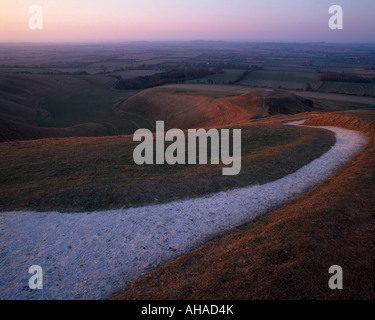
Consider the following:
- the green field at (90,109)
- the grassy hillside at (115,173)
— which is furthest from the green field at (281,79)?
the grassy hillside at (115,173)

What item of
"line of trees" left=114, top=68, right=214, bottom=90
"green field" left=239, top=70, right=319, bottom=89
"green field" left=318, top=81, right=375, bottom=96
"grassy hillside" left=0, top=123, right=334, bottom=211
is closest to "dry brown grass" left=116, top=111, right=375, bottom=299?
"grassy hillside" left=0, top=123, right=334, bottom=211

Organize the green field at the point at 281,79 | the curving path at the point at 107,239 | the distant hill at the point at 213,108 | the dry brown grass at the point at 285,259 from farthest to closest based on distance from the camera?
the green field at the point at 281,79
the distant hill at the point at 213,108
the curving path at the point at 107,239
the dry brown grass at the point at 285,259

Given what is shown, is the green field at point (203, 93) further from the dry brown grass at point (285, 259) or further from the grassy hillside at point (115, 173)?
the dry brown grass at point (285, 259)

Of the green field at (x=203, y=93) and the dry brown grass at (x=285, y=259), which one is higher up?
the green field at (x=203, y=93)

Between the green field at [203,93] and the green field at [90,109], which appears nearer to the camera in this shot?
the green field at [90,109]

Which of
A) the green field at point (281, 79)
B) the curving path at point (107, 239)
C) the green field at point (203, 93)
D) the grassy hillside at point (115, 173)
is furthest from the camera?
the green field at point (281, 79)

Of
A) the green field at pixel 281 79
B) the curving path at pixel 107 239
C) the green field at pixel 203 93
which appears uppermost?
the green field at pixel 281 79
